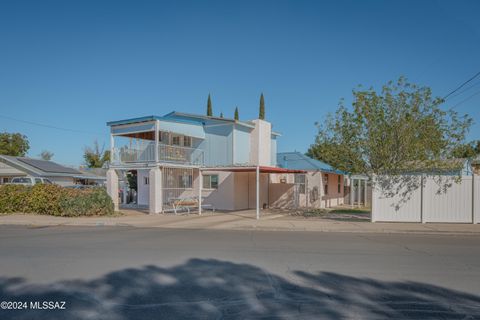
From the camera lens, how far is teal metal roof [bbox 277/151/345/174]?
25609 millimetres

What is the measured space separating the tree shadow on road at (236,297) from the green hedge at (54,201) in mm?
11597

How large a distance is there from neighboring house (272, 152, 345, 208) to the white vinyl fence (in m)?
8.48

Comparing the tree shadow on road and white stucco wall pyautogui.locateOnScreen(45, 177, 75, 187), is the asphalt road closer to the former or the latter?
the tree shadow on road

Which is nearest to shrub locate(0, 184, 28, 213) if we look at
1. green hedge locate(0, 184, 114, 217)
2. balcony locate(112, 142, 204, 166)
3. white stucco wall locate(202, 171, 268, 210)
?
green hedge locate(0, 184, 114, 217)

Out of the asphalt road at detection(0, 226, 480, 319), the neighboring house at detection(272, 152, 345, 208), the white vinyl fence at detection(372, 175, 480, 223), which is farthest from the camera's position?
the neighboring house at detection(272, 152, 345, 208)

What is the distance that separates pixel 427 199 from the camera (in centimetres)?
1470

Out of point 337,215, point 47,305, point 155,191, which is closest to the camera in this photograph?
point 47,305

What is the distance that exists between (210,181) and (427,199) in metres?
12.6

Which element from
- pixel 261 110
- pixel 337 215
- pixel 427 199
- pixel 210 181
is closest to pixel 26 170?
pixel 210 181

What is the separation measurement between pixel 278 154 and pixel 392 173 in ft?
48.3

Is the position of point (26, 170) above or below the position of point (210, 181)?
above

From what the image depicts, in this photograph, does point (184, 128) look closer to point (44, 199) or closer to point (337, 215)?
point (44, 199)

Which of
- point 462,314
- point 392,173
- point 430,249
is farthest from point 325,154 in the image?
point 462,314

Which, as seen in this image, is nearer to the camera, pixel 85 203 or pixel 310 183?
pixel 85 203
